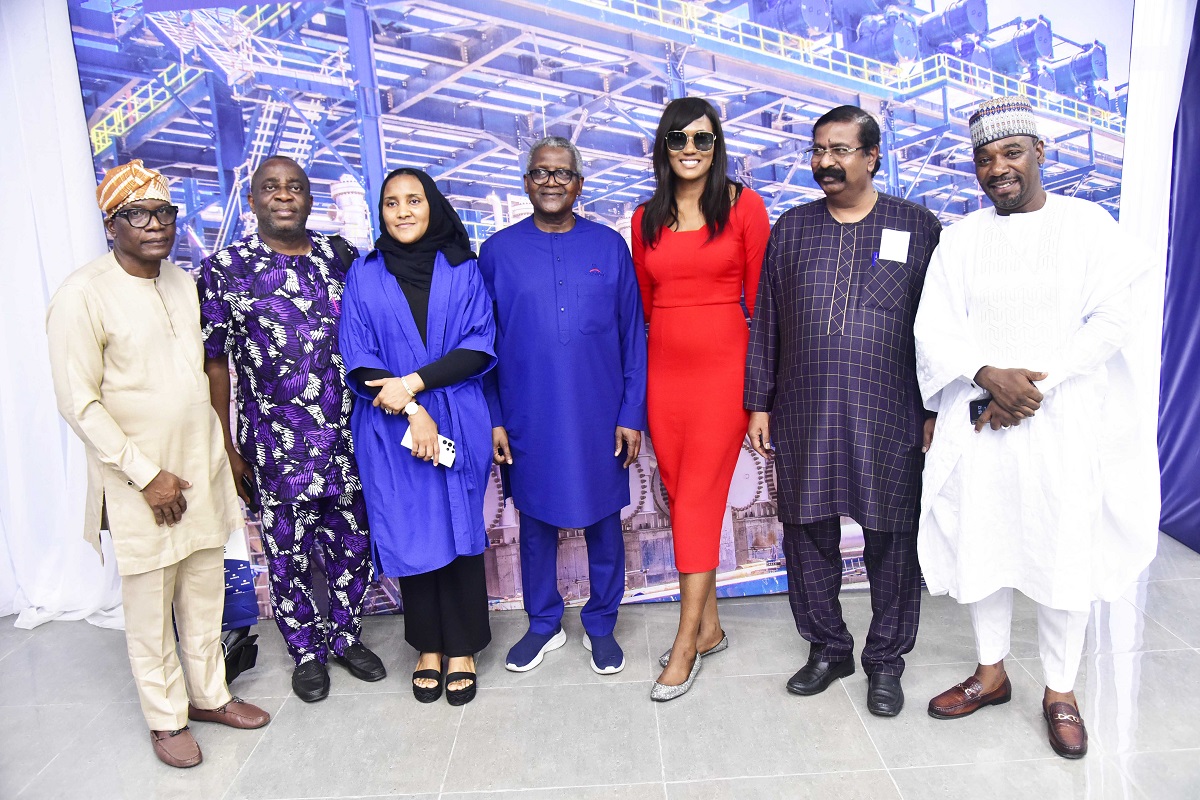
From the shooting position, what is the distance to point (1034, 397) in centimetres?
206

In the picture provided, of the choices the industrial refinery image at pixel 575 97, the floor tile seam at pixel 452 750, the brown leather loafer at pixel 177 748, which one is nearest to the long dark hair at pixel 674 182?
the industrial refinery image at pixel 575 97

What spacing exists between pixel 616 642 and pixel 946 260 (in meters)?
1.71

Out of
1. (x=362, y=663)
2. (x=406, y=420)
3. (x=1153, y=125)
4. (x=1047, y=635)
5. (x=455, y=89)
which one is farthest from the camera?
(x=1153, y=125)

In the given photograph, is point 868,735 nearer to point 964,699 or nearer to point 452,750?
point 964,699

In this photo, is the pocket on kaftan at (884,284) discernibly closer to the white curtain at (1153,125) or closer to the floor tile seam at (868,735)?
the floor tile seam at (868,735)

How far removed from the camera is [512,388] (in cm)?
266

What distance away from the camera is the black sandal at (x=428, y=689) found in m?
2.62

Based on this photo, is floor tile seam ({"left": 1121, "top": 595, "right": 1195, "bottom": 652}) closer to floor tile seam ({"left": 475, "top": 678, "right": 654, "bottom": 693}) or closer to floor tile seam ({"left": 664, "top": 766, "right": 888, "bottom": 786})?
floor tile seam ({"left": 664, "top": 766, "right": 888, "bottom": 786})

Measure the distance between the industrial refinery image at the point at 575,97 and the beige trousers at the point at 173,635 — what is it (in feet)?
2.91

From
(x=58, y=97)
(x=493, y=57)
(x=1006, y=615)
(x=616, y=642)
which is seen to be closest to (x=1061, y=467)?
(x=1006, y=615)

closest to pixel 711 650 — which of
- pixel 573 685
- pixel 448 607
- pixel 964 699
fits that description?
pixel 573 685

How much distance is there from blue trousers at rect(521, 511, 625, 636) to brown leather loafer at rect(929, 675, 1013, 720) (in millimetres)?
1059

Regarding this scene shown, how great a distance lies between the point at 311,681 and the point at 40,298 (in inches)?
76.0

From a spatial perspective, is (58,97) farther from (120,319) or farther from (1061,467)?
(1061,467)
